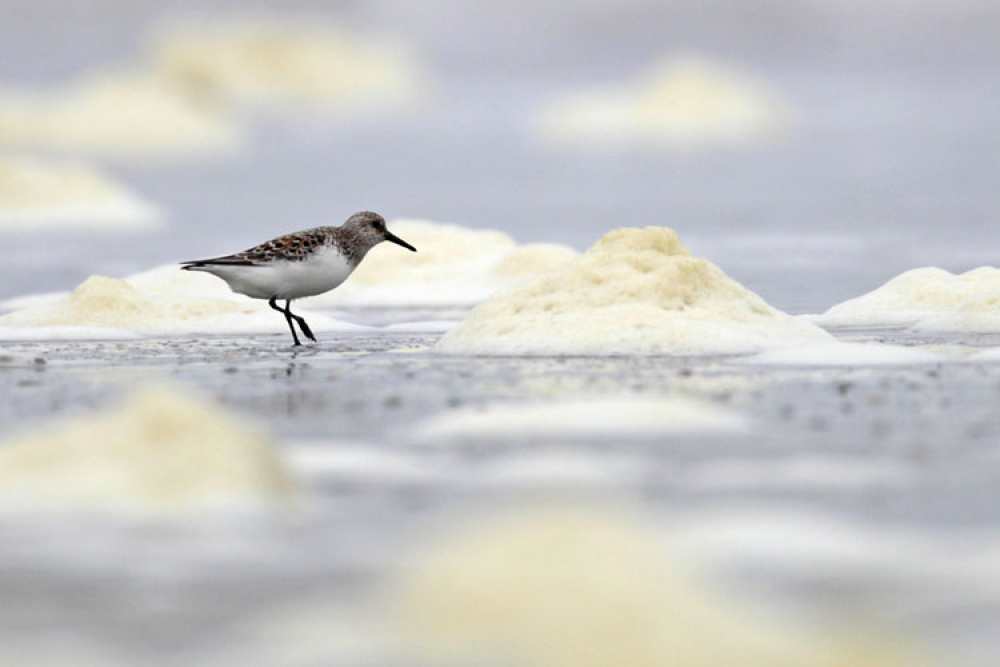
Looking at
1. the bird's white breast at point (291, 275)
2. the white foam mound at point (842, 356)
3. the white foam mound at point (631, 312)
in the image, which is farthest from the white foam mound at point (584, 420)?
the bird's white breast at point (291, 275)

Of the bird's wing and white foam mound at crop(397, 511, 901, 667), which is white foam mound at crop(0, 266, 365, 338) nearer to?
the bird's wing

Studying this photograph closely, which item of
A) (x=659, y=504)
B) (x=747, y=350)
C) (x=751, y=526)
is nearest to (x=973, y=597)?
(x=751, y=526)

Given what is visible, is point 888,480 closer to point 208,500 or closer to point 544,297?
point 208,500

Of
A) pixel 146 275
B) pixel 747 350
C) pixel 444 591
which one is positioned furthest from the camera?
pixel 146 275

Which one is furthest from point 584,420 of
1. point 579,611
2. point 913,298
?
point 913,298

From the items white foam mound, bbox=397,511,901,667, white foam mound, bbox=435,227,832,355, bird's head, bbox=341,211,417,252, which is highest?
bird's head, bbox=341,211,417,252

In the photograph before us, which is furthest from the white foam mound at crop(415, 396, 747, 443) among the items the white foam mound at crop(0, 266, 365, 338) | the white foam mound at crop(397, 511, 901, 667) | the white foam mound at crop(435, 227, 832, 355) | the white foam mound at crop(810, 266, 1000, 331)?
the white foam mound at crop(810, 266, 1000, 331)

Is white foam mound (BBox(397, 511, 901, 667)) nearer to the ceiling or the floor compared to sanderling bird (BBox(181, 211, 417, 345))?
nearer to the floor

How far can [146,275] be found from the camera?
34.8 m

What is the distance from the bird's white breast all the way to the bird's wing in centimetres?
4

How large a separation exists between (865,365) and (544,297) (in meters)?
3.11

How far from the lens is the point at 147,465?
442 centimetres

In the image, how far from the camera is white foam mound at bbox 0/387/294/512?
429 centimetres

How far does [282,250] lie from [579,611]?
33.7 feet
